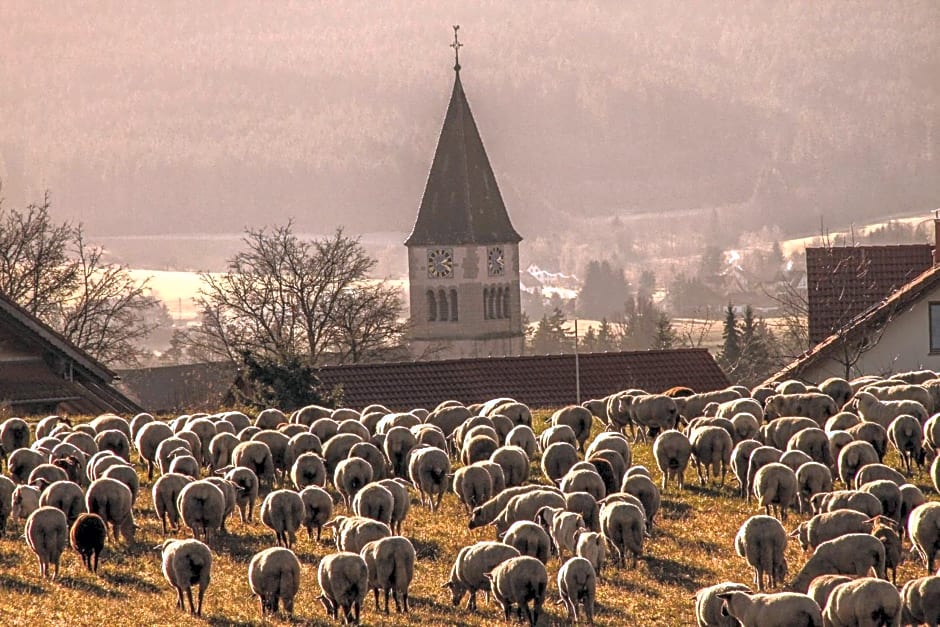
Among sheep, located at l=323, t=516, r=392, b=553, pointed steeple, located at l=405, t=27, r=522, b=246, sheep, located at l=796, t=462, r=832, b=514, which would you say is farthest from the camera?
pointed steeple, located at l=405, t=27, r=522, b=246

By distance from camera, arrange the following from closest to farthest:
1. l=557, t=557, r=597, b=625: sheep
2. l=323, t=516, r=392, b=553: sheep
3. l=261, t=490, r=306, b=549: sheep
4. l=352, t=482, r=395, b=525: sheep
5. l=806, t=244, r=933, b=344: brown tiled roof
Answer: l=557, t=557, r=597, b=625: sheep, l=323, t=516, r=392, b=553: sheep, l=261, t=490, r=306, b=549: sheep, l=352, t=482, r=395, b=525: sheep, l=806, t=244, r=933, b=344: brown tiled roof

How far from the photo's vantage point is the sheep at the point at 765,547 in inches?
869

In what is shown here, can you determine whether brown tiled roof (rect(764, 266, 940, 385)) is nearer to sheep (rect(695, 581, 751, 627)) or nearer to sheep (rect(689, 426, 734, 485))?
sheep (rect(689, 426, 734, 485))

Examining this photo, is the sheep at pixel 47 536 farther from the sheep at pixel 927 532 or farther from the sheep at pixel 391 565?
the sheep at pixel 927 532

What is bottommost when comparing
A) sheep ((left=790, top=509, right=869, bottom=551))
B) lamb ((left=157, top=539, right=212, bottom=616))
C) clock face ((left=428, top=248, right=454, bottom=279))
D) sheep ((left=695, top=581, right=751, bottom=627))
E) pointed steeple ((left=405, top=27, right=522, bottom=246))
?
sheep ((left=695, top=581, right=751, bottom=627))

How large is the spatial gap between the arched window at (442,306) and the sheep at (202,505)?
360 ft

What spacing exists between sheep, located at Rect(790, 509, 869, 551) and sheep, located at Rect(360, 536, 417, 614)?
5613mm

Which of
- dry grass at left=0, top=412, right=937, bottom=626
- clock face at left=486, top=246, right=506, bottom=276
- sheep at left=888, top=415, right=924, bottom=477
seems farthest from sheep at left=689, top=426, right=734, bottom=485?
clock face at left=486, top=246, right=506, bottom=276

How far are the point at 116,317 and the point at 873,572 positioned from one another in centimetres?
5612

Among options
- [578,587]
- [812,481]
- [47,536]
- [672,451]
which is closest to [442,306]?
[672,451]

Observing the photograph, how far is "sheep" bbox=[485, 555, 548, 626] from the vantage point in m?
20.7

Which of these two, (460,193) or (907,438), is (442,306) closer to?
(460,193)

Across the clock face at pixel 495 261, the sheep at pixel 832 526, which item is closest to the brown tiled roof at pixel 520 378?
the sheep at pixel 832 526

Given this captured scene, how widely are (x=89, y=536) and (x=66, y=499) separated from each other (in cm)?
186
